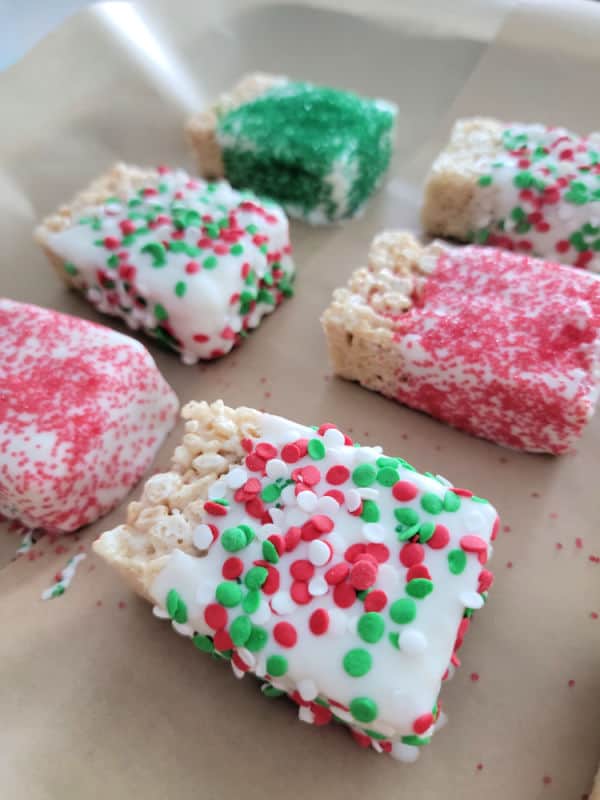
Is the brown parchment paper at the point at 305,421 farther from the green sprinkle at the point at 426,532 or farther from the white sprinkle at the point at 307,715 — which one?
the green sprinkle at the point at 426,532

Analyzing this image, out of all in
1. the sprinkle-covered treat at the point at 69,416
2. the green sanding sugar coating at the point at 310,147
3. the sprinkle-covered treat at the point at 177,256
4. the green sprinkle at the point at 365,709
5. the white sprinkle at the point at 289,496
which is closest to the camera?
the green sprinkle at the point at 365,709

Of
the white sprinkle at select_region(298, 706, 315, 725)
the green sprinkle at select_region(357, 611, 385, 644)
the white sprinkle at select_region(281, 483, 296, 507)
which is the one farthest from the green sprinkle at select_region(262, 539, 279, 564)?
the white sprinkle at select_region(298, 706, 315, 725)

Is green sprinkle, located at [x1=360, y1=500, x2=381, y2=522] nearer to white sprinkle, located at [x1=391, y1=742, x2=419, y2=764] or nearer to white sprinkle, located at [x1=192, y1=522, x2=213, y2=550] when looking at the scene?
white sprinkle, located at [x1=192, y1=522, x2=213, y2=550]

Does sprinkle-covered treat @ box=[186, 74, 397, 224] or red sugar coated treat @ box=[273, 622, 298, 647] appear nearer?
red sugar coated treat @ box=[273, 622, 298, 647]

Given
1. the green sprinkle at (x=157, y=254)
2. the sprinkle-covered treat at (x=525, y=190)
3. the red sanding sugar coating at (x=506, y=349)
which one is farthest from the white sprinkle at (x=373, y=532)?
the sprinkle-covered treat at (x=525, y=190)

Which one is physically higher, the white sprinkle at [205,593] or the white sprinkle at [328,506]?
the white sprinkle at [328,506]
